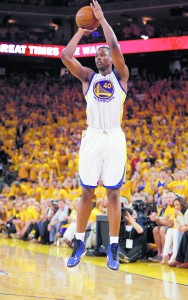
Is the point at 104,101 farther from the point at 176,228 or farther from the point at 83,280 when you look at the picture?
the point at 176,228

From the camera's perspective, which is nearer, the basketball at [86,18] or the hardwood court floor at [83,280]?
the basketball at [86,18]

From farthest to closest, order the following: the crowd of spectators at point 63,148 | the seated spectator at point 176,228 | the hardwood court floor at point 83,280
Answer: the crowd of spectators at point 63,148, the seated spectator at point 176,228, the hardwood court floor at point 83,280

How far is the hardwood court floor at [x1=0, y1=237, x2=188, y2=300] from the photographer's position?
752cm

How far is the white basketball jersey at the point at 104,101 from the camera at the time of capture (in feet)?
17.1

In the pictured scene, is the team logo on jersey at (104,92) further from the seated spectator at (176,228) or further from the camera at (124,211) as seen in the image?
the camera at (124,211)

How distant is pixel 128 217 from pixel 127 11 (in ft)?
56.1

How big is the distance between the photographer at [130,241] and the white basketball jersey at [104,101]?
18.2 ft

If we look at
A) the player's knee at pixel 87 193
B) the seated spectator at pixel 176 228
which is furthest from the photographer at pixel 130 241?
the player's knee at pixel 87 193

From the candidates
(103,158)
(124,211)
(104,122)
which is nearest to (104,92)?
(104,122)

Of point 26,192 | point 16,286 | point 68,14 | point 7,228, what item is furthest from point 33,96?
point 16,286

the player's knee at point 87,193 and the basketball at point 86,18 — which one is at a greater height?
the basketball at point 86,18

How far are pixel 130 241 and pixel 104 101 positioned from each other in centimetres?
594

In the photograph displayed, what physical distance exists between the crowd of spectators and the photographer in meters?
0.44

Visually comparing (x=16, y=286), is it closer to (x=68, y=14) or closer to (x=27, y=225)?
(x=27, y=225)
